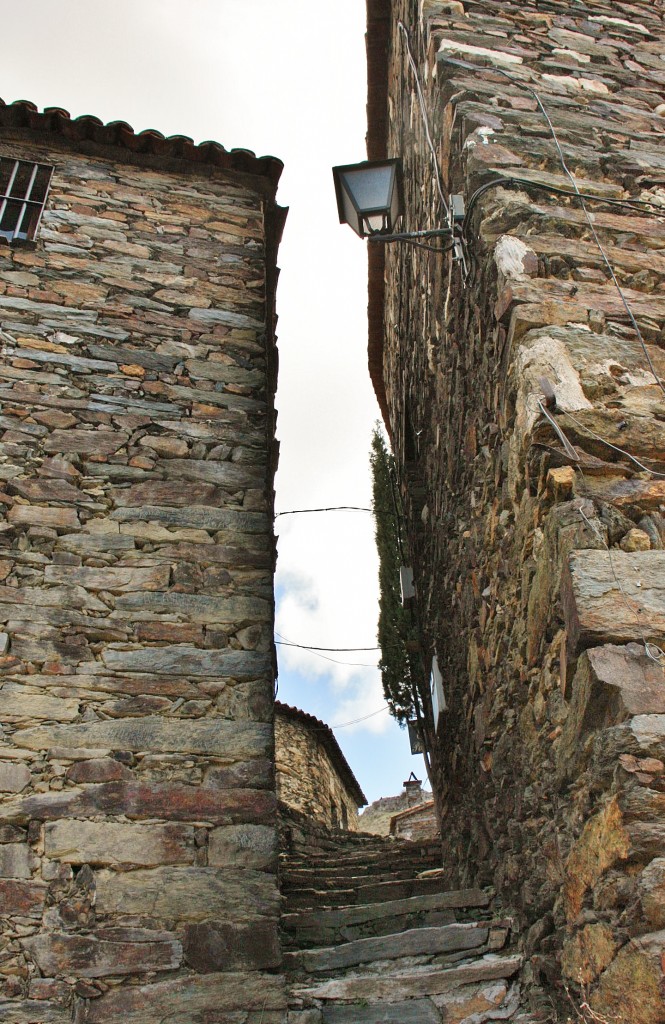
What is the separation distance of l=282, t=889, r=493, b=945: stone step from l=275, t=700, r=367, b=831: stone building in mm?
5848

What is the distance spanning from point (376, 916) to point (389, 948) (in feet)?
1.36

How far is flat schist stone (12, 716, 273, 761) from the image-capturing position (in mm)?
2877

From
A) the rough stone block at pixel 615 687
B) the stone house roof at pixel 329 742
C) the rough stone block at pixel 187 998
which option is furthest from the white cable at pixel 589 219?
the stone house roof at pixel 329 742

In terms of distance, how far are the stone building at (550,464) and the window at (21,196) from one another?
2.30m

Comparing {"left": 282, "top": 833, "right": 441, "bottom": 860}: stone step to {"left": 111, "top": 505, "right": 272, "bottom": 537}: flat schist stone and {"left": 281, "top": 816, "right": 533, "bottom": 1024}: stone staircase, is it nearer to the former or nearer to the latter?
{"left": 281, "top": 816, "right": 533, "bottom": 1024}: stone staircase

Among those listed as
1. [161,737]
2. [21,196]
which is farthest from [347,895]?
[21,196]

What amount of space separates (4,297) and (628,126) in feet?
10.9

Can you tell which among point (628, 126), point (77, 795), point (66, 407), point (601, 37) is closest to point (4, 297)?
point (66, 407)

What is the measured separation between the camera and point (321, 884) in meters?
4.35

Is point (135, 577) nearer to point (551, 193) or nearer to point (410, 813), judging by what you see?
point (551, 193)

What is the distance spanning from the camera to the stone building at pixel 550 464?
2029 millimetres

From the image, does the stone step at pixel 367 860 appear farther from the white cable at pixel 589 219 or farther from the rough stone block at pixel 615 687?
the white cable at pixel 589 219

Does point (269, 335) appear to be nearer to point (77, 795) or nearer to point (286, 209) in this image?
point (286, 209)

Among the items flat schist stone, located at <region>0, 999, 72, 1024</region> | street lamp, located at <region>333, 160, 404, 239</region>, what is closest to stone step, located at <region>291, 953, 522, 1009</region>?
flat schist stone, located at <region>0, 999, 72, 1024</region>
